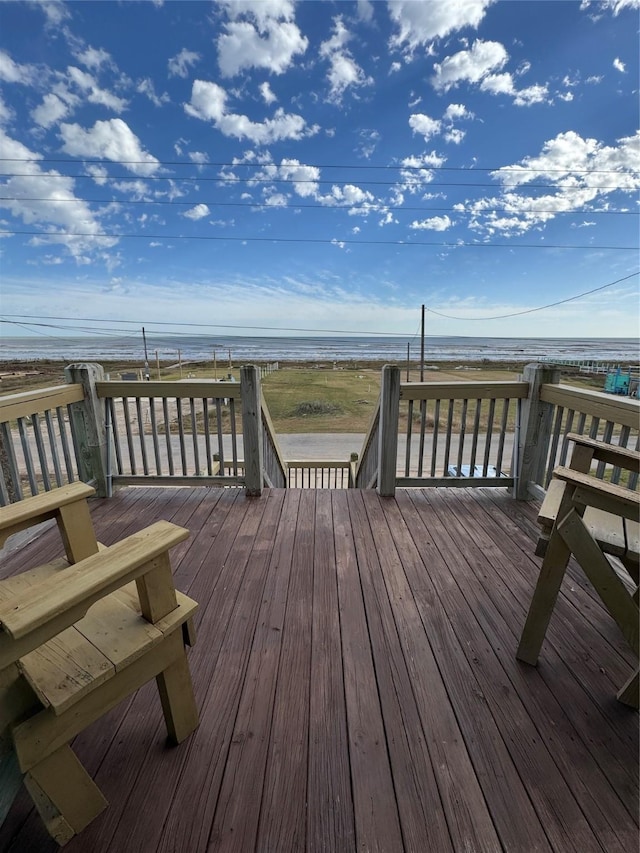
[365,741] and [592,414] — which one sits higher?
[592,414]

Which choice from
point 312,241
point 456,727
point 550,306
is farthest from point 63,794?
point 550,306

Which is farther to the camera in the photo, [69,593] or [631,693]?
[631,693]

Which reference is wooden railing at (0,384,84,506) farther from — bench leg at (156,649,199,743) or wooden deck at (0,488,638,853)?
bench leg at (156,649,199,743)

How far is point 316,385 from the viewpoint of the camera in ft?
75.8

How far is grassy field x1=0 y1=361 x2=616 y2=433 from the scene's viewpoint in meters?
14.6

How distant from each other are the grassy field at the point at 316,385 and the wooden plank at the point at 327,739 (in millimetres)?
8629

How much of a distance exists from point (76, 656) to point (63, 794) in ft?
1.04

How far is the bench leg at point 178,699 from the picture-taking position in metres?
0.98

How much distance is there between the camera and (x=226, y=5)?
12.9 ft

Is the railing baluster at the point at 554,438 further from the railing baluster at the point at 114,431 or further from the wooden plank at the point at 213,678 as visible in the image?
the railing baluster at the point at 114,431

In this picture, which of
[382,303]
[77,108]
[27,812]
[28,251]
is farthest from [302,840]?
[382,303]

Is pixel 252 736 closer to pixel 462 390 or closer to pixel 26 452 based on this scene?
pixel 26 452

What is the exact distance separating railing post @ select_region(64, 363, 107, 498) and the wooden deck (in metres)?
0.86

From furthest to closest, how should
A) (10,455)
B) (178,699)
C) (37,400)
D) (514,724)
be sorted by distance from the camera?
(37,400), (10,455), (514,724), (178,699)
